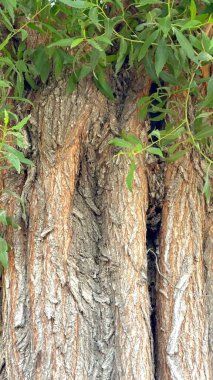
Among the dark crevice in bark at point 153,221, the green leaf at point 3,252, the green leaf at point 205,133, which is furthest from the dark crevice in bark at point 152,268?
the green leaf at point 3,252

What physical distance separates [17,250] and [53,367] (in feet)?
1.28

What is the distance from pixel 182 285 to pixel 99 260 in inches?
11.2

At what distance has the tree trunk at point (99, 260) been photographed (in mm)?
1938

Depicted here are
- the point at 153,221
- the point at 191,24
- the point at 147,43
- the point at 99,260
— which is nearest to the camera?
the point at 191,24

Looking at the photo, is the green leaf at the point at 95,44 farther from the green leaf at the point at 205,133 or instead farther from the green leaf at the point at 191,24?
the green leaf at the point at 205,133

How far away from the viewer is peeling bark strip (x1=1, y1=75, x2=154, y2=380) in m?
1.93

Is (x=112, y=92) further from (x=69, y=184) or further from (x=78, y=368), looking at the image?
(x=78, y=368)

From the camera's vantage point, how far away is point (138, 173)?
208 centimetres

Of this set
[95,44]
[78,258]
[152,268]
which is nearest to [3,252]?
[78,258]

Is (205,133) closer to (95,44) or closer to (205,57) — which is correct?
(205,57)

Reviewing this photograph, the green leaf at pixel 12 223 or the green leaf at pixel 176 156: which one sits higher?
the green leaf at pixel 176 156

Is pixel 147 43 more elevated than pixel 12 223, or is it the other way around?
pixel 147 43

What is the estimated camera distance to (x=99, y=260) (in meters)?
2.07

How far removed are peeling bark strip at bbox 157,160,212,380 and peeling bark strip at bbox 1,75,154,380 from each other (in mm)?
74
